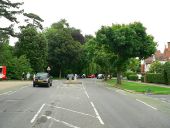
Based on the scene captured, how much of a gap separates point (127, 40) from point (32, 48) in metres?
36.3

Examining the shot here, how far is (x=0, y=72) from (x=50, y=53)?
77281 mm

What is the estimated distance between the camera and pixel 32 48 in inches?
3398

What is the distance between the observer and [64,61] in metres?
101

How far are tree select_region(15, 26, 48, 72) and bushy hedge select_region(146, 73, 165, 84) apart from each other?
86.1 ft

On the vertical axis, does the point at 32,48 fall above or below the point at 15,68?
above

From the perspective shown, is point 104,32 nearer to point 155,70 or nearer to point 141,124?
point 155,70

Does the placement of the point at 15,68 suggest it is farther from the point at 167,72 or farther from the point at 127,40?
the point at 167,72

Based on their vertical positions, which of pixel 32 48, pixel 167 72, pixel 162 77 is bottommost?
pixel 162 77

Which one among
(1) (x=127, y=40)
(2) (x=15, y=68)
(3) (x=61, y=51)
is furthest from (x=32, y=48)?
(1) (x=127, y=40)

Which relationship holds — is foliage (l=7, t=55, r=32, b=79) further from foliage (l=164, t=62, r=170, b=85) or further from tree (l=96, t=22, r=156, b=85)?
foliage (l=164, t=62, r=170, b=85)

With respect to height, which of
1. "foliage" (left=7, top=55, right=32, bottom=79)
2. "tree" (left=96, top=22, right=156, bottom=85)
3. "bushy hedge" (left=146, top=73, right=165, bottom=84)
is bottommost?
"bushy hedge" (left=146, top=73, right=165, bottom=84)

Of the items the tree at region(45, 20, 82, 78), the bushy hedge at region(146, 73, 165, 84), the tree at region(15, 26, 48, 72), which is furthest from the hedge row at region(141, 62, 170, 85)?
the tree at region(45, 20, 82, 78)

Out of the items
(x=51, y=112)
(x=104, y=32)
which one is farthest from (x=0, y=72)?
(x=104, y=32)

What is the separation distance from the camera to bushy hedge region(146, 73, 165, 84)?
6021cm
